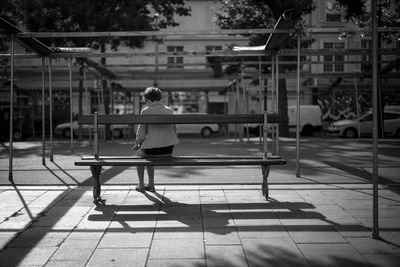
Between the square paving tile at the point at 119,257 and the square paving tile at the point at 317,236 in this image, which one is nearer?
the square paving tile at the point at 119,257

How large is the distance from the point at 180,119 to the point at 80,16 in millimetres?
14814

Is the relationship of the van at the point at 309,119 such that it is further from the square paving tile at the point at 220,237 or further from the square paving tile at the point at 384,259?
the square paving tile at the point at 384,259

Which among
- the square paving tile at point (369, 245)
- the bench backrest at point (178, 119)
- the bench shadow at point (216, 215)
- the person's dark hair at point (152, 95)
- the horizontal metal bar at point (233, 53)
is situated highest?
the horizontal metal bar at point (233, 53)

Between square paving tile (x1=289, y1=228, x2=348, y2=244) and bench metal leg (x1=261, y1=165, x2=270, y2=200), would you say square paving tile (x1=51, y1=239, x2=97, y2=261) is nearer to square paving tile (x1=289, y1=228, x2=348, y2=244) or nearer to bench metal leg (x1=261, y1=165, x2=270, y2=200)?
Result: square paving tile (x1=289, y1=228, x2=348, y2=244)

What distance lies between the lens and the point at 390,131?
25.8 m

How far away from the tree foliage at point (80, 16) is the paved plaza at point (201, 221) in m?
11.7

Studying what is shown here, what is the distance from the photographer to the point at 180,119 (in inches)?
253

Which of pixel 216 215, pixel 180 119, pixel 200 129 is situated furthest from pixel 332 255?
pixel 200 129

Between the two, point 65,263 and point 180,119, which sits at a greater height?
point 180,119

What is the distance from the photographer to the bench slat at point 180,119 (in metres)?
6.41

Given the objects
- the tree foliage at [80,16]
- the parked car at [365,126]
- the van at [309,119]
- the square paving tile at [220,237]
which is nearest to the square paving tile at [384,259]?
the square paving tile at [220,237]

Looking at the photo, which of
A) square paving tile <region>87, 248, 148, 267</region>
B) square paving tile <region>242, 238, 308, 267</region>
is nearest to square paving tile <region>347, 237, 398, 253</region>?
square paving tile <region>242, 238, 308, 267</region>

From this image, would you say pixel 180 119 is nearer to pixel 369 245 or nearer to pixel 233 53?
pixel 369 245

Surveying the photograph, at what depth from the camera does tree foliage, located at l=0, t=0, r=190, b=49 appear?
744 inches
